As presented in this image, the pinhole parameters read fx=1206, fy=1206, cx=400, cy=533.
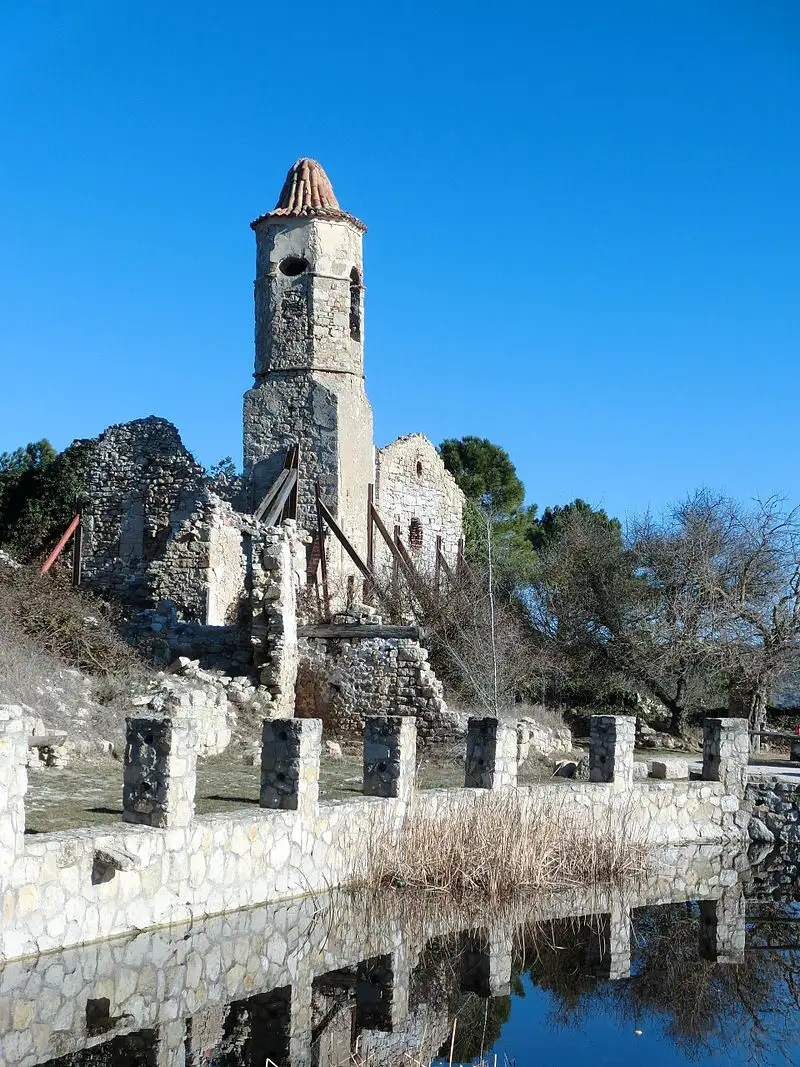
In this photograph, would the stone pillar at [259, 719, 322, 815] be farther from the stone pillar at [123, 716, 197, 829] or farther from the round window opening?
the round window opening

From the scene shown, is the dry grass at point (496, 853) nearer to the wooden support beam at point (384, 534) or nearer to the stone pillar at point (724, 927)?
the stone pillar at point (724, 927)

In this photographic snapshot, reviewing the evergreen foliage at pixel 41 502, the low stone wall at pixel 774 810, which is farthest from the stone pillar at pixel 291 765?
the evergreen foliage at pixel 41 502

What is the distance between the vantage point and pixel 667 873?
14.7m

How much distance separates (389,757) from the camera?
42.8ft

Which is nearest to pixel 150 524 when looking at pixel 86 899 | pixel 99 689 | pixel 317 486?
pixel 317 486

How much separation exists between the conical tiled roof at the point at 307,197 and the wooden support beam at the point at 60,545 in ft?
26.1

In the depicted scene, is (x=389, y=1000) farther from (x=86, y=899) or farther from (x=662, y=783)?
(x=662, y=783)

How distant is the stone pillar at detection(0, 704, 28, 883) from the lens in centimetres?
880

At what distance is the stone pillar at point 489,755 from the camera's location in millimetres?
14164

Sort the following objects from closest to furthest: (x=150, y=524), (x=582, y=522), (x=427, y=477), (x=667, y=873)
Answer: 1. (x=667, y=873)
2. (x=150, y=524)
3. (x=582, y=522)
4. (x=427, y=477)

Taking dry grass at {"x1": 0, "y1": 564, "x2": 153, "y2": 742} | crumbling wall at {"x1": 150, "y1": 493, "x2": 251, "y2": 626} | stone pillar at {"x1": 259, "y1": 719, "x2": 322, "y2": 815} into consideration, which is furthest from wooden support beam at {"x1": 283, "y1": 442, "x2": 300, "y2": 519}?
stone pillar at {"x1": 259, "y1": 719, "x2": 322, "y2": 815}

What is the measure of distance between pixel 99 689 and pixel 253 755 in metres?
2.50

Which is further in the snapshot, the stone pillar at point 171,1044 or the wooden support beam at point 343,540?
the wooden support beam at point 343,540

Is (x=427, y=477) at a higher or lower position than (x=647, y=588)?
higher
